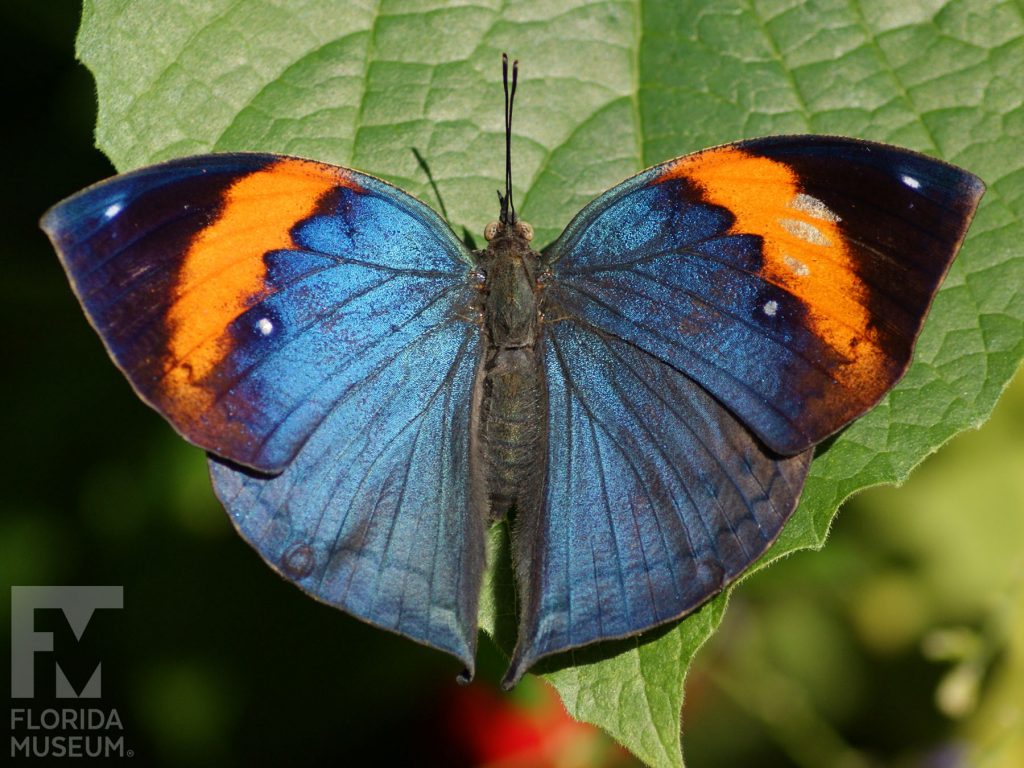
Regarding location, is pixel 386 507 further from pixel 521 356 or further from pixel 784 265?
pixel 784 265

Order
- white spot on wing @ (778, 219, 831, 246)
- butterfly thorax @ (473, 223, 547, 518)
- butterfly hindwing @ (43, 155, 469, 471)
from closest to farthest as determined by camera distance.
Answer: butterfly hindwing @ (43, 155, 469, 471)
white spot on wing @ (778, 219, 831, 246)
butterfly thorax @ (473, 223, 547, 518)

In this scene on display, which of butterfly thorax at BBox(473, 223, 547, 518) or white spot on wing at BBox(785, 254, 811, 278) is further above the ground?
white spot on wing at BBox(785, 254, 811, 278)

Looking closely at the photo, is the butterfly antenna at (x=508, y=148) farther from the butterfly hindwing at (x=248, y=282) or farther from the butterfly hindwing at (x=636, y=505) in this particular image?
the butterfly hindwing at (x=636, y=505)

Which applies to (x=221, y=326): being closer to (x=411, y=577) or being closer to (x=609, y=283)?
(x=411, y=577)

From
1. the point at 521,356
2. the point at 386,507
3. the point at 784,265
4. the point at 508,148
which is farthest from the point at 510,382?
the point at 784,265

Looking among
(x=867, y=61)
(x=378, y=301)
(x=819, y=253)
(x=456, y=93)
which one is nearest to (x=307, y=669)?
(x=378, y=301)

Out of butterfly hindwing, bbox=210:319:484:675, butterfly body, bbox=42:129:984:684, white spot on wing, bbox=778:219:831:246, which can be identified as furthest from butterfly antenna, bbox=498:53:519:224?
white spot on wing, bbox=778:219:831:246

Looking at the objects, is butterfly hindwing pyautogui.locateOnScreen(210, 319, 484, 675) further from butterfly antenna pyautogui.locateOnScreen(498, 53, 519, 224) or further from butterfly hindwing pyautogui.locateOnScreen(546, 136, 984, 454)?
butterfly hindwing pyautogui.locateOnScreen(546, 136, 984, 454)
